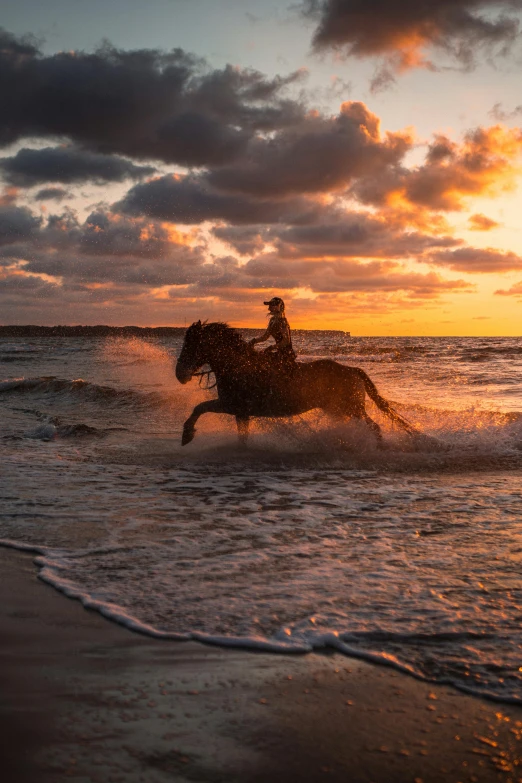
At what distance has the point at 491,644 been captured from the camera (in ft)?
10.5

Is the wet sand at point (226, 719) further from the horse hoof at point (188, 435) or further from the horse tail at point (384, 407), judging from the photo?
the horse tail at point (384, 407)

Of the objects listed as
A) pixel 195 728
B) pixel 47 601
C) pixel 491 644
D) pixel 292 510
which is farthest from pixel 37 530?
pixel 491 644

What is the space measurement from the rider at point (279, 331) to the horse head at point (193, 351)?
2.65ft

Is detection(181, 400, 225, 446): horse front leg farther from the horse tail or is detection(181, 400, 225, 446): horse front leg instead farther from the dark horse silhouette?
the horse tail

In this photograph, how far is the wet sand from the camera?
220cm

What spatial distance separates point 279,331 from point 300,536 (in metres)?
4.68

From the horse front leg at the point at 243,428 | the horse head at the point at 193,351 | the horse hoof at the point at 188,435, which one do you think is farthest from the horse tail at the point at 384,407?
the horse hoof at the point at 188,435

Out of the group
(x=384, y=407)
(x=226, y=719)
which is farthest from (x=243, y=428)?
(x=226, y=719)

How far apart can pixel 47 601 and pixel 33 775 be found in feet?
5.65

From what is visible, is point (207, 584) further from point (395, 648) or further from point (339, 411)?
point (339, 411)

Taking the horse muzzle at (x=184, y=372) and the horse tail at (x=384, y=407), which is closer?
the horse muzzle at (x=184, y=372)

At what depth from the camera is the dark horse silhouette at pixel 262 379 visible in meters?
9.70

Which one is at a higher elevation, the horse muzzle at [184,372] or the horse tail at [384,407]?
the horse muzzle at [184,372]

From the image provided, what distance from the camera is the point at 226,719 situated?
2.52 metres
